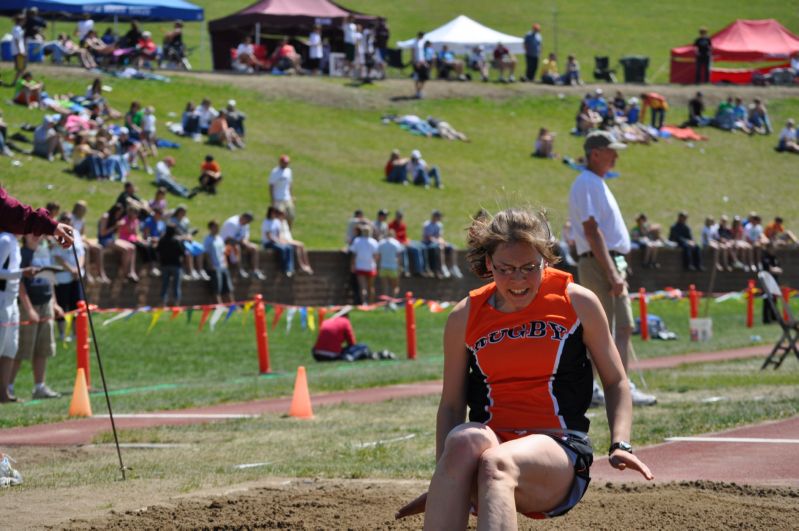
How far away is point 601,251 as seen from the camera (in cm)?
1084

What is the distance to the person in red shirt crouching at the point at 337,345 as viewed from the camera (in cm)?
2020

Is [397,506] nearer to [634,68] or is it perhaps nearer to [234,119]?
[234,119]

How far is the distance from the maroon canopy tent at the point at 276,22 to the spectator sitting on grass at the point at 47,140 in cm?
1677

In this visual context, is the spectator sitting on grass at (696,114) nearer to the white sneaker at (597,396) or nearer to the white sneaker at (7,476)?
the white sneaker at (597,396)

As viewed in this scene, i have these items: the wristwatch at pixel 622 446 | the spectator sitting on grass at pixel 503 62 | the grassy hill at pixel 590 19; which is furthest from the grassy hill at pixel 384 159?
the wristwatch at pixel 622 446

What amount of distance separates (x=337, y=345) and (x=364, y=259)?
20.6 feet

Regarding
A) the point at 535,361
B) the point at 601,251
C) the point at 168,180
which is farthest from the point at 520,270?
the point at 168,180

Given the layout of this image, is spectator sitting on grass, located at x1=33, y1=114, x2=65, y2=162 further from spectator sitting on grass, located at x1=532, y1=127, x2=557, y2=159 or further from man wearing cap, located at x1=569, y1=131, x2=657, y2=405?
man wearing cap, located at x1=569, y1=131, x2=657, y2=405

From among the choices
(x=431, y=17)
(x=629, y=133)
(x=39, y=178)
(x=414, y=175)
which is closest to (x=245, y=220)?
(x=39, y=178)

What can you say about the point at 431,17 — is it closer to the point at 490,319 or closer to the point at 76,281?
the point at 76,281

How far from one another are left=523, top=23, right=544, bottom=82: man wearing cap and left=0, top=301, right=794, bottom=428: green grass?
23281mm

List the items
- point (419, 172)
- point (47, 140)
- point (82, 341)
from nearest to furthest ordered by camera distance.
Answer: point (82, 341), point (47, 140), point (419, 172)

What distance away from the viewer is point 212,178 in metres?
31.6

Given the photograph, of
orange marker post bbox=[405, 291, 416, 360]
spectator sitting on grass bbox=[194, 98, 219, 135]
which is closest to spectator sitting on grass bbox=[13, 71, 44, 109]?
spectator sitting on grass bbox=[194, 98, 219, 135]
